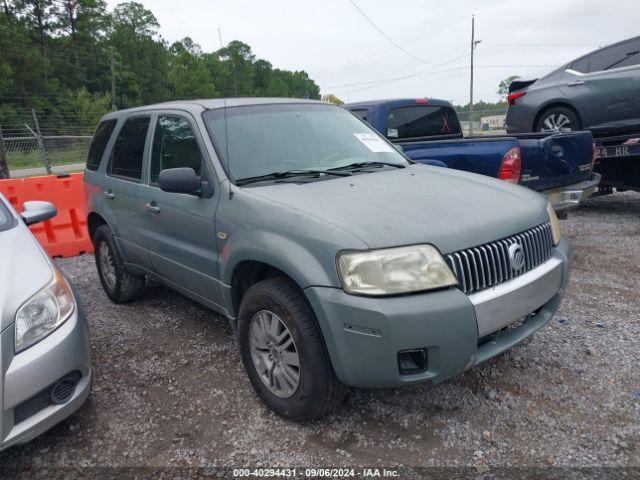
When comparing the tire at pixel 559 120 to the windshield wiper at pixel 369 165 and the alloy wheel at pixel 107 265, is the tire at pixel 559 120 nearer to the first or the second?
the windshield wiper at pixel 369 165

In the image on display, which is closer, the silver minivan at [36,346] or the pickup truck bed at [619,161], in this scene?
Result: the silver minivan at [36,346]

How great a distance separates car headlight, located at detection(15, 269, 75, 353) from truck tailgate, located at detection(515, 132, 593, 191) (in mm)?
4254

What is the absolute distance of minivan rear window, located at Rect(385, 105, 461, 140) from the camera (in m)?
6.39

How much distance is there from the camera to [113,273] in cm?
454

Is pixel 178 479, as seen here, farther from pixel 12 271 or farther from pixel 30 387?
pixel 12 271

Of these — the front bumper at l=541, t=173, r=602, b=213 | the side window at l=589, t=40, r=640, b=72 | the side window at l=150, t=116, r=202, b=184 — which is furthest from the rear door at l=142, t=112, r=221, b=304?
the side window at l=589, t=40, r=640, b=72

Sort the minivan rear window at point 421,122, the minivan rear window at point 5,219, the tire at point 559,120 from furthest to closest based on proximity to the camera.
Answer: the tire at point 559,120 → the minivan rear window at point 421,122 → the minivan rear window at point 5,219

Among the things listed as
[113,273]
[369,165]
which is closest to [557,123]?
[369,165]

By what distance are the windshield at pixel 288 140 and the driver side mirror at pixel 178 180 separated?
23 centimetres

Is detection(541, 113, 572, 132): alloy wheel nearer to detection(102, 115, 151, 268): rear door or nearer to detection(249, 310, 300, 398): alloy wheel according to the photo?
detection(102, 115, 151, 268): rear door

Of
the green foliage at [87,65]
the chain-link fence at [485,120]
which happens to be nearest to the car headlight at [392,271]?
the green foliage at [87,65]

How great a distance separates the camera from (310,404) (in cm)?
252

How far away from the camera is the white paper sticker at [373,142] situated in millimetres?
3684

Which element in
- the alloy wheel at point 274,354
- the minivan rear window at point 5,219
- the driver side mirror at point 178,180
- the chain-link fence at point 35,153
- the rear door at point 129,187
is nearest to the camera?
the alloy wheel at point 274,354
